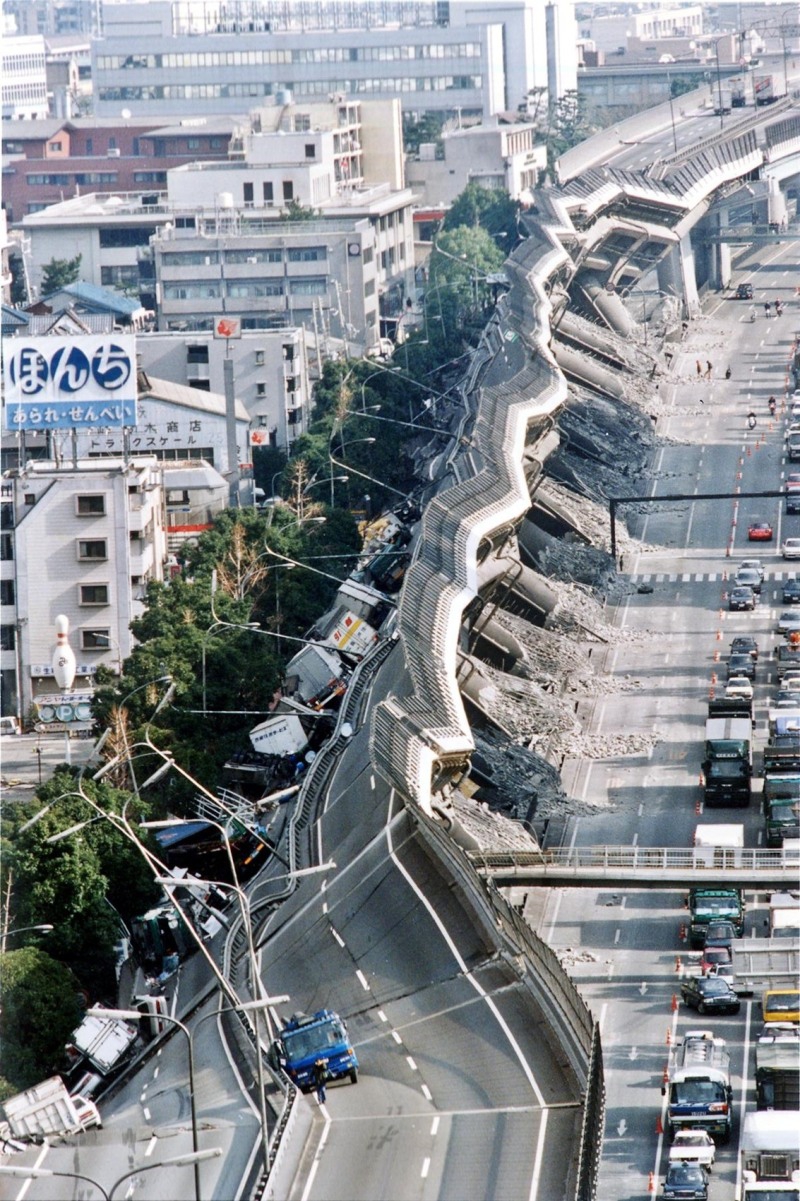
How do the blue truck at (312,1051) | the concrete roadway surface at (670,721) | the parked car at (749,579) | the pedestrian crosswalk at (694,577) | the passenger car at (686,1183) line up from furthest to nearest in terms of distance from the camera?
the pedestrian crosswalk at (694,577) < the parked car at (749,579) < the concrete roadway surface at (670,721) < the blue truck at (312,1051) < the passenger car at (686,1183)

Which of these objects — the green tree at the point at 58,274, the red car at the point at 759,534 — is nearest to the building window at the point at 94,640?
the red car at the point at 759,534

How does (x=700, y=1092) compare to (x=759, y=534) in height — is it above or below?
above

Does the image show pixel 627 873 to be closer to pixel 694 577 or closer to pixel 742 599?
pixel 742 599

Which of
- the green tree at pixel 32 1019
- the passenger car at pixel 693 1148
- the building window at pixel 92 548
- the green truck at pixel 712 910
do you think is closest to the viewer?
the passenger car at pixel 693 1148

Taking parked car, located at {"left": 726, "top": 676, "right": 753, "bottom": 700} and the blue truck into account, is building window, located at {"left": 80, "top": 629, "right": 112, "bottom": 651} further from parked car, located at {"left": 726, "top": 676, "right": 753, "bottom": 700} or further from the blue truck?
the blue truck

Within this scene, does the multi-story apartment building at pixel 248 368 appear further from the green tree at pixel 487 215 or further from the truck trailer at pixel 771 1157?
the truck trailer at pixel 771 1157

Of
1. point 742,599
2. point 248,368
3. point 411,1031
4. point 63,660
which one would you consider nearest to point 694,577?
point 742,599
